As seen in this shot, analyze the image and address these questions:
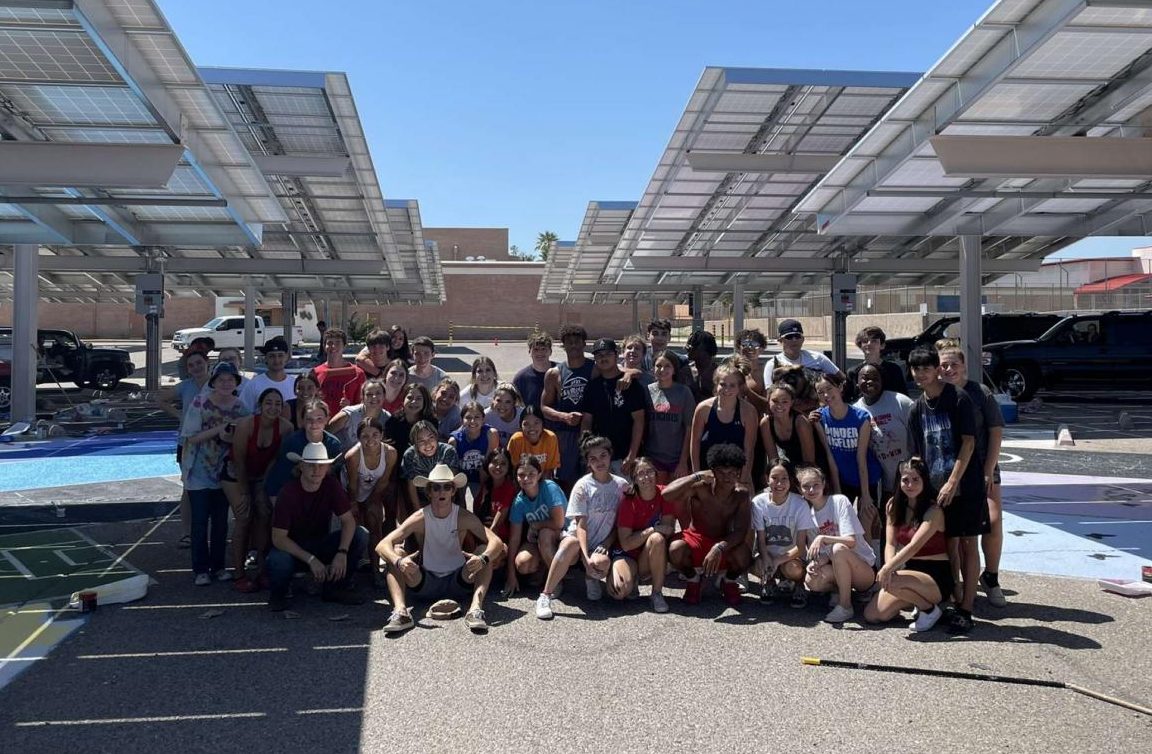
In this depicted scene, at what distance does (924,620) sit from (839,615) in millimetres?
482

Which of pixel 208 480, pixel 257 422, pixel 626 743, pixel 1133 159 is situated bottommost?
pixel 626 743

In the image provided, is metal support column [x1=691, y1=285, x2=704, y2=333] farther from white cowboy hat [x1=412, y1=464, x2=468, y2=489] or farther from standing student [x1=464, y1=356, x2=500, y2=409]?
white cowboy hat [x1=412, y1=464, x2=468, y2=489]

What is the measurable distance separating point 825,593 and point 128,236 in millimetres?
14144

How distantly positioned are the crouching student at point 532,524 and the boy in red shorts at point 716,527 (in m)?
0.79

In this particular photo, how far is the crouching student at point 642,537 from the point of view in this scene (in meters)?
6.02

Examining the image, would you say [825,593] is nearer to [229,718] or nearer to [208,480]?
[229,718]

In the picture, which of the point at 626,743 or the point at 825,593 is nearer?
the point at 626,743

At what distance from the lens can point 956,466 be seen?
223 inches

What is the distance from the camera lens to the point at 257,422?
659 centimetres

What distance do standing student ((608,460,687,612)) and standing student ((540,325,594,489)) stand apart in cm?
84

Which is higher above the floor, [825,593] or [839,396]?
[839,396]

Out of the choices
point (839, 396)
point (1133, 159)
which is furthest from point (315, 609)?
point (1133, 159)

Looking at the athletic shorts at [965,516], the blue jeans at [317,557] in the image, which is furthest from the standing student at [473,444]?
the athletic shorts at [965,516]

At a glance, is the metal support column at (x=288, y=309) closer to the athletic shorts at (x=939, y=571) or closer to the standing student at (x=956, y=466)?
the standing student at (x=956, y=466)
